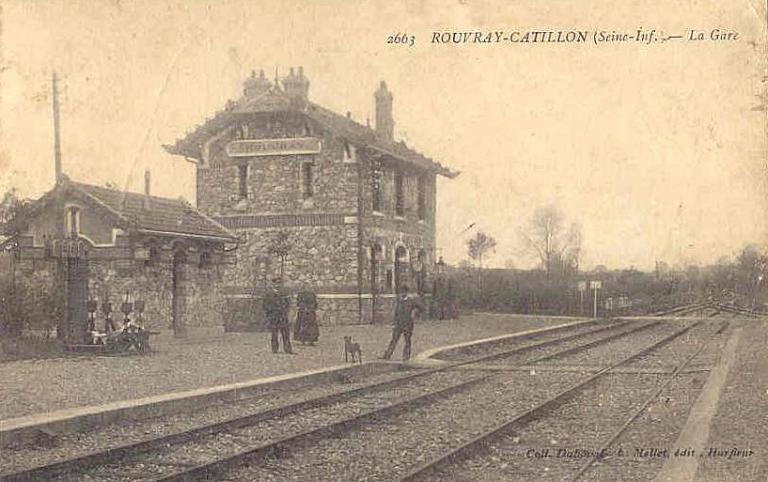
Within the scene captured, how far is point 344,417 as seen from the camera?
8867 millimetres

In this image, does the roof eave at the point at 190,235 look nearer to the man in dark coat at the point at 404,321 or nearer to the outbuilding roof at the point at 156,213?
the outbuilding roof at the point at 156,213

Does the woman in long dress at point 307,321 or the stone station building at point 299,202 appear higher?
the stone station building at point 299,202

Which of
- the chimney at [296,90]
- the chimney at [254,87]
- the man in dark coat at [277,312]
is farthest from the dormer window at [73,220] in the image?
the chimney at [296,90]

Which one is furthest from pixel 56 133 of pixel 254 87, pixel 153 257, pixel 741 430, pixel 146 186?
pixel 741 430

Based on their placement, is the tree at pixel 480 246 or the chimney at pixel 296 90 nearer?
the chimney at pixel 296 90

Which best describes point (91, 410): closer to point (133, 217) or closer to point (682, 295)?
point (133, 217)

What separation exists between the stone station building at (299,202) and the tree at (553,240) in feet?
15.3

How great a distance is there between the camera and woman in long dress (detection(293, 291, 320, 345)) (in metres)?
16.7

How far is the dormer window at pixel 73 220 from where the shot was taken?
16.8 m

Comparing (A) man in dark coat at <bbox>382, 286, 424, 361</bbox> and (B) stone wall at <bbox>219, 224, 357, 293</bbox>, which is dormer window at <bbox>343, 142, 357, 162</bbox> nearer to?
(B) stone wall at <bbox>219, 224, 357, 293</bbox>

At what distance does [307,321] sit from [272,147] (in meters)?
7.02

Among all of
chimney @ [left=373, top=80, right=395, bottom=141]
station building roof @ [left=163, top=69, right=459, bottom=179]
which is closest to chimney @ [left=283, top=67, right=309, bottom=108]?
station building roof @ [left=163, top=69, right=459, bottom=179]

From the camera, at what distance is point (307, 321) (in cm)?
1692

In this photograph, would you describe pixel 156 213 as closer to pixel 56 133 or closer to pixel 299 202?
pixel 299 202
